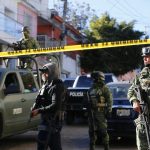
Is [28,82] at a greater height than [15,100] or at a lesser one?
greater

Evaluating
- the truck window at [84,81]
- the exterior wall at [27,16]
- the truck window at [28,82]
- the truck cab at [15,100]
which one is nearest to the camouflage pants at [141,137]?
the truck cab at [15,100]

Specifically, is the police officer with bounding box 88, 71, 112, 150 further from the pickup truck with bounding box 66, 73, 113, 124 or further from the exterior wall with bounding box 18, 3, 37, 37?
the exterior wall with bounding box 18, 3, 37, 37

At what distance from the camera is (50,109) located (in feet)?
24.1

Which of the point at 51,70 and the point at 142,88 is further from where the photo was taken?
the point at 51,70

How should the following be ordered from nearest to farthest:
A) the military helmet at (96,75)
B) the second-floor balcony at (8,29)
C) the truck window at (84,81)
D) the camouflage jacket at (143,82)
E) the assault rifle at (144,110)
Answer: the assault rifle at (144,110) < the camouflage jacket at (143,82) < the military helmet at (96,75) < the truck window at (84,81) < the second-floor balcony at (8,29)

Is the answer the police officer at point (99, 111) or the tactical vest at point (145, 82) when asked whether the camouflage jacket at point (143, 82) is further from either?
the police officer at point (99, 111)

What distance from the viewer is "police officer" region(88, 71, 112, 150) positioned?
9930 mm

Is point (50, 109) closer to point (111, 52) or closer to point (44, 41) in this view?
point (44, 41)

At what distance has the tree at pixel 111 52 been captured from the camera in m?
44.3

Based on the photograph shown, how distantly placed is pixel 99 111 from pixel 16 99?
2012mm

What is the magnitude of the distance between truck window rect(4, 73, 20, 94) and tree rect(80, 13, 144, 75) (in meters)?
32.7

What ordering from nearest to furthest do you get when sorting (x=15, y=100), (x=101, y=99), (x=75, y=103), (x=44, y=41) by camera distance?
(x=101, y=99) < (x=15, y=100) < (x=75, y=103) < (x=44, y=41)

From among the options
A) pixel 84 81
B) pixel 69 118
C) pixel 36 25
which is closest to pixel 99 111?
pixel 69 118

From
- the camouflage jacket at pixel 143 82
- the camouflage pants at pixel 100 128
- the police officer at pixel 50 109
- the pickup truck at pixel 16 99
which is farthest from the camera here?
the pickup truck at pixel 16 99
